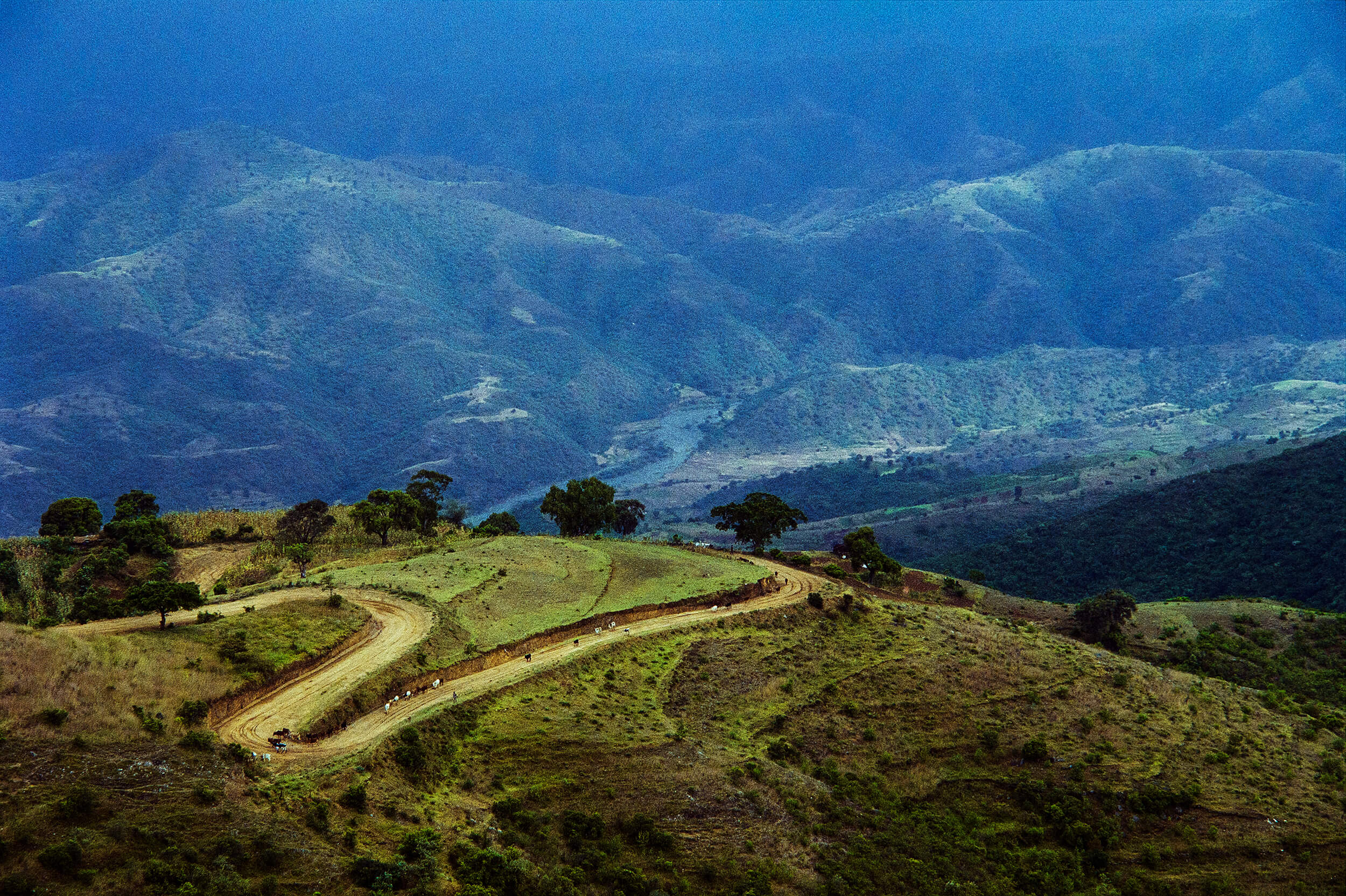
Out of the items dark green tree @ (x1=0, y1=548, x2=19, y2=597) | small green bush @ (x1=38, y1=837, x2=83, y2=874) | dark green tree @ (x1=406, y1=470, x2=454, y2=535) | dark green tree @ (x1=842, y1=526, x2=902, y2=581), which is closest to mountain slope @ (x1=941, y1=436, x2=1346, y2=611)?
dark green tree @ (x1=842, y1=526, x2=902, y2=581)

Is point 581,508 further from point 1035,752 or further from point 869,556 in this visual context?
point 1035,752

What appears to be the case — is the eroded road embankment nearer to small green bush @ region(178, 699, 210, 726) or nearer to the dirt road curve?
the dirt road curve

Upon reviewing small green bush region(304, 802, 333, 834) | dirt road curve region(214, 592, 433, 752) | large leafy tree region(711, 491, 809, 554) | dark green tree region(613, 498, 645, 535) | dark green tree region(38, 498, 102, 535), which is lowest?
small green bush region(304, 802, 333, 834)

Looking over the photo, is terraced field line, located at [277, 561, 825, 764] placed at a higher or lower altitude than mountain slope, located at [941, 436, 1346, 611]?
higher

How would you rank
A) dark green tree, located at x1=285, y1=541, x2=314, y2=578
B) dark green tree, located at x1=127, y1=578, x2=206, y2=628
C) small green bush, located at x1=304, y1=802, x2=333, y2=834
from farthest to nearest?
dark green tree, located at x1=285, y1=541, x2=314, y2=578 → dark green tree, located at x1=127, y1=578, x2=206, y2=628 → small green bush, located at x1=304, y1=802, x2=333, y2=834

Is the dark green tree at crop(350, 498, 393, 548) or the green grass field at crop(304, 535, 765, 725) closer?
the green grass field at crop(304, 535, 765, 725)

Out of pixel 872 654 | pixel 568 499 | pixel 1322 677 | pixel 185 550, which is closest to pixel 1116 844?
pixel 872 654

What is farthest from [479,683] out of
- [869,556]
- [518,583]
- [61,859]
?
[869,556]
